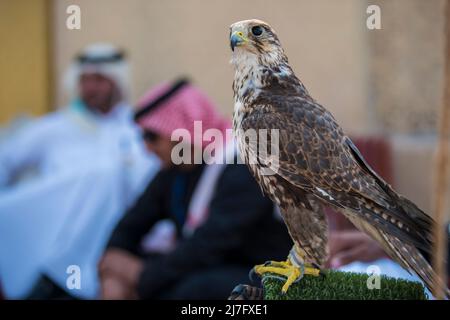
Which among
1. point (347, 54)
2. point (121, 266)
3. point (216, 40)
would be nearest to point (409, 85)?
point (347, 54)

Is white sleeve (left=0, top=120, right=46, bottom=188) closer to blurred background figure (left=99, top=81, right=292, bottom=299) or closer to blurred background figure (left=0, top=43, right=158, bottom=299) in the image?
blurred background figure (left=0, top=43, right=158, bottom=299)

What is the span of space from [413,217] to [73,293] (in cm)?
215

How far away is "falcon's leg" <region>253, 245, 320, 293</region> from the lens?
1495 mm

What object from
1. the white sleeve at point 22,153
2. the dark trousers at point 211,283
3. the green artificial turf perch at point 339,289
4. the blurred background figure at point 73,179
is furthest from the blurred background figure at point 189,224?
the white sleeve at point 22,153

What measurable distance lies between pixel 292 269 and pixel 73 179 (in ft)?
10.4

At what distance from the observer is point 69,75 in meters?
5.44

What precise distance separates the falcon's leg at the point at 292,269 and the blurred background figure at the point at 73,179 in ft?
6.14

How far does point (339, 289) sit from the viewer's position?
1.52 meters

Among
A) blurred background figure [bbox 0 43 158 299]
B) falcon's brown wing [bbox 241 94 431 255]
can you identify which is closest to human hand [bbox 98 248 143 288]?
blurred background figure [bbox 0 43 158 299]

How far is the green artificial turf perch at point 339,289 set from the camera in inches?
59.2

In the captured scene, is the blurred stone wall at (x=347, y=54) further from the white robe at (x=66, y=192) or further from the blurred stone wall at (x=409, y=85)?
the white robe at (x=66, y=192)

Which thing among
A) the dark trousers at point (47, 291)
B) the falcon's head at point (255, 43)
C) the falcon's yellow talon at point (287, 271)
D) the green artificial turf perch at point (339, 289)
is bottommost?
the dark trousers at point (47, 291)
